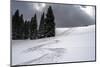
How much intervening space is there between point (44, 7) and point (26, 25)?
1.18ft

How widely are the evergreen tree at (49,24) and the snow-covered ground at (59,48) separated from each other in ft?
0.21

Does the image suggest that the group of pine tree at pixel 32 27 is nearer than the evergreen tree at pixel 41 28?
Yes

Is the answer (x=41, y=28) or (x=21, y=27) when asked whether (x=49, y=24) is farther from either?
(x=21, y=27)

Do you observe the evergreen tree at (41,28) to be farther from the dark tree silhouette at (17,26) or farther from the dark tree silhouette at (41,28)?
the dark tree silhouette at (17,26)

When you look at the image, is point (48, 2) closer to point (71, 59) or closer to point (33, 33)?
point (33, 33)

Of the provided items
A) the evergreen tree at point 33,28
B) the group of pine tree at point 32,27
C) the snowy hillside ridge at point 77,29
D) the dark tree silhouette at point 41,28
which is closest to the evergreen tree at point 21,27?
the group of pine tree at point 32,27

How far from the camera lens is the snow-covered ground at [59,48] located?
8.55 ft

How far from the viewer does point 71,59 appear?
282cm

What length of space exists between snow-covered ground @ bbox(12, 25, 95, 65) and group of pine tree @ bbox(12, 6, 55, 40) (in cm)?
7

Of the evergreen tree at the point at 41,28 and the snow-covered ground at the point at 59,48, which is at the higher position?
the evergreen tree at the point at 41,28

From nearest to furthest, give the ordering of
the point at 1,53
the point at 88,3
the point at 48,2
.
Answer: the point at 1,53
the point at 48,2
the point at 88,3

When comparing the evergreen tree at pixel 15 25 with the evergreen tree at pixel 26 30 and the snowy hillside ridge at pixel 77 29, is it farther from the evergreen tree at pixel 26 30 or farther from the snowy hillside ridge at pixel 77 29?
the snowy hillside ridge at pixel 77 29

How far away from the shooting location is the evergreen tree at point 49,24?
2.72m

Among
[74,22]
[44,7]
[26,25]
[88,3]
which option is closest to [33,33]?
[26,25]
